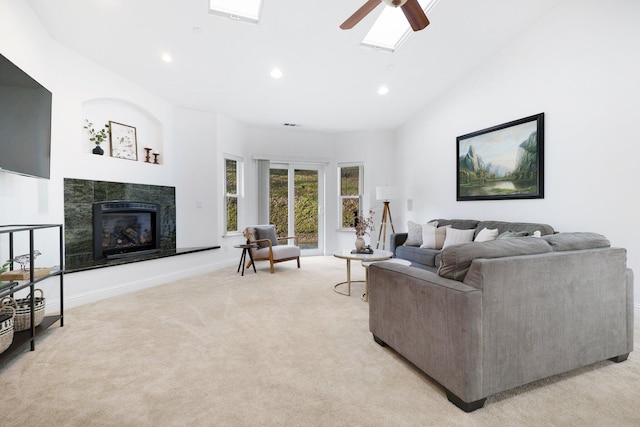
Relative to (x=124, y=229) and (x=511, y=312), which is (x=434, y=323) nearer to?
(x=511, y=312)

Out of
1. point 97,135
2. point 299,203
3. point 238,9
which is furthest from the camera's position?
point 299,203

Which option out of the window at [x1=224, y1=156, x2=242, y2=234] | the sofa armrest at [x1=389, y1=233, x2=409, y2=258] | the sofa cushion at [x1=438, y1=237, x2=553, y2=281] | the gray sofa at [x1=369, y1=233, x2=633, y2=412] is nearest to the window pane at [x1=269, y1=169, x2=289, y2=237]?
the window at [x1=224, y1=156, x2=242, y2=234]

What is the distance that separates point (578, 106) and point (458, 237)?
1949 mm

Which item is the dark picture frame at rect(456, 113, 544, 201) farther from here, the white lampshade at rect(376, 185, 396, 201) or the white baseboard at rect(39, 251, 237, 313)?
the white baseboard at rect(39, 251, 237, 313)

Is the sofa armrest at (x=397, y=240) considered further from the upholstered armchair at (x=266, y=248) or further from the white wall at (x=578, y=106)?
the upholstered armchair at (x=266, y=248)

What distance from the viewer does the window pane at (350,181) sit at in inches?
267

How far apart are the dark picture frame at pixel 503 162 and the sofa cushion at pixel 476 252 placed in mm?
2459

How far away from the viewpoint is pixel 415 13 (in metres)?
2.50

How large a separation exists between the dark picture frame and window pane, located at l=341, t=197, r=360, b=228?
236cm

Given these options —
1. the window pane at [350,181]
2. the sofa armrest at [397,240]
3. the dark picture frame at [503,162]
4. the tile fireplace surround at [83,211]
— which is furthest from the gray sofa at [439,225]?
the tile fireplace surround at [83,211]

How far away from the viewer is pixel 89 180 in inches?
150

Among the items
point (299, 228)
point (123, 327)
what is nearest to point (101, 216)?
point (123, 327)

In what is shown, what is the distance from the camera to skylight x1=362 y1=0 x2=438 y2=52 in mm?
3851

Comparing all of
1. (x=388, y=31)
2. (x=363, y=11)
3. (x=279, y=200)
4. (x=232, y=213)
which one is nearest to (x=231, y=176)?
(x=232, y=213)
